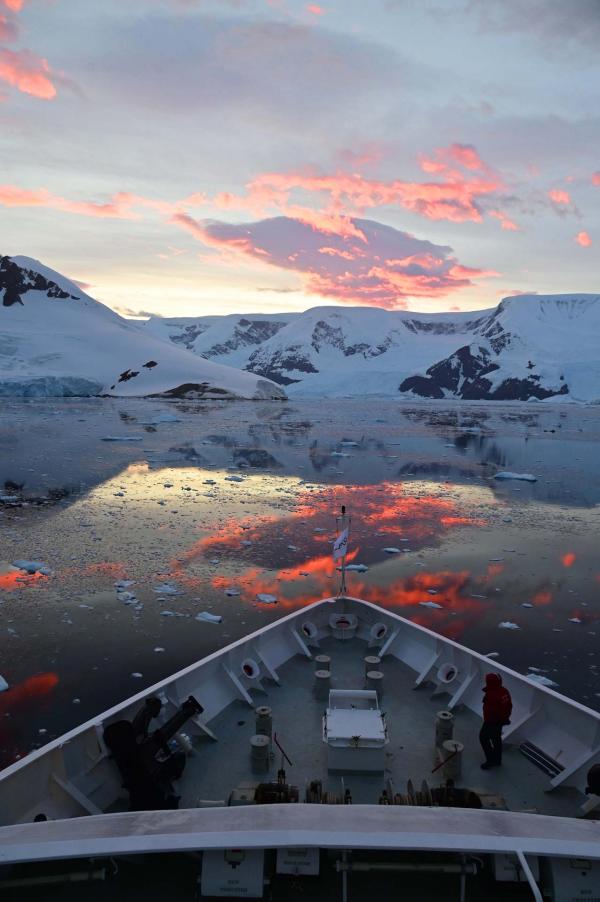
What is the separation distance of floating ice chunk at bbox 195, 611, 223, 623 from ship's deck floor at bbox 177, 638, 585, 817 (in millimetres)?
3548

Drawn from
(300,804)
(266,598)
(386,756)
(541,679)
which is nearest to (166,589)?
Answer: (266,598)

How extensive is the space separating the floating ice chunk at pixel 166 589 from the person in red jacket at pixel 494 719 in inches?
326

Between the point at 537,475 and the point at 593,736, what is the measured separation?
1097 inches

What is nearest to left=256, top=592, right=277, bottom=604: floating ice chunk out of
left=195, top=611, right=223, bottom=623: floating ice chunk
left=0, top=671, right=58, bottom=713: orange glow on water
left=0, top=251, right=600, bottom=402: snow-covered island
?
left=195, top=611, right=223, bottom=623: floating ice chunk

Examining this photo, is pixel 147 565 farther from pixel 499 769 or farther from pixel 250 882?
pixel 250 882

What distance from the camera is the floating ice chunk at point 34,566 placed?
46.2 feet

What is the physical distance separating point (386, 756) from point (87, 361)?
136341 millimetres

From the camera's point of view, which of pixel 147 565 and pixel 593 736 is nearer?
pixel 593 736

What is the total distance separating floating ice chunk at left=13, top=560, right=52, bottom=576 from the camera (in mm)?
14086

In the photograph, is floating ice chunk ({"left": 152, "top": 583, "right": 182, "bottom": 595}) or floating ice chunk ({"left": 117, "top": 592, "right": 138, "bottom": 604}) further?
floating ice chunk ({"left": 152, "top": 583, "right": 182, "bottom": 595})

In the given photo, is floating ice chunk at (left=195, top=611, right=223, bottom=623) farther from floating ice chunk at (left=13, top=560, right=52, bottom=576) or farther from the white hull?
floating ice chunk at (left=13, top=560, right=52, bottom=576)

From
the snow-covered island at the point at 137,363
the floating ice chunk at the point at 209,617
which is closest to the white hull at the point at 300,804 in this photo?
the floating ice chunk at the point at 209,617

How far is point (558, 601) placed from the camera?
13141 mm

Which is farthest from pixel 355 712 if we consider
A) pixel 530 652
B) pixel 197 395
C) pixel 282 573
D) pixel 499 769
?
pixel 197 395
